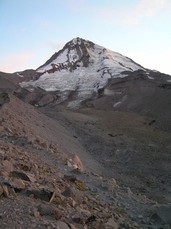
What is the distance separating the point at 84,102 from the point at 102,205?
5387 centimetres

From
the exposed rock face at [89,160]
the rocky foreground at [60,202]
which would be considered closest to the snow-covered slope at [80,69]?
the exposed rock face at [89,160]

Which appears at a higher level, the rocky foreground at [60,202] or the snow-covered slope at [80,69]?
the snow-covered slope at [80,69]

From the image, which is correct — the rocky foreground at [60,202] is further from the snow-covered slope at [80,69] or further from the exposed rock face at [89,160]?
the snow-covered slope at [80,69]

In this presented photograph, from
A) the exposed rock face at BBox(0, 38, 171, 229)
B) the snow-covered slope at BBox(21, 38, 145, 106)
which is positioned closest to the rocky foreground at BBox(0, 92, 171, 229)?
the exposed rock face at BBox(0, 38, 171, 229)

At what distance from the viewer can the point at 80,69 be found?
85.5 meters

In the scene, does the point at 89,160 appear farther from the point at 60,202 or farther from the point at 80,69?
the point at 80,69

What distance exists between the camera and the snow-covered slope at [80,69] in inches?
2889

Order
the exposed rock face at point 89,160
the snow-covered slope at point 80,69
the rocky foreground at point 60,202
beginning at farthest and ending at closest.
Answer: the snow-covered slope at point 80,69, the exposed rock face at point 89,160, the rocky foreground at point 60,202

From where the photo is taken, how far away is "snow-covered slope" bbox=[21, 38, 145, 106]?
7338 centimetres

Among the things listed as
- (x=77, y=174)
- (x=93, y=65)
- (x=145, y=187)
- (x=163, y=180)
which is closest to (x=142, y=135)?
(x=163, y=180)

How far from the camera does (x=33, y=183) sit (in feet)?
27.4

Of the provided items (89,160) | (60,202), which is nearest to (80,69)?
(89,160)

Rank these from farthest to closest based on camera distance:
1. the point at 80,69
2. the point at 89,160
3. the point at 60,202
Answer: the point at 80,69 → the point at 89,160 → the point at 60,202

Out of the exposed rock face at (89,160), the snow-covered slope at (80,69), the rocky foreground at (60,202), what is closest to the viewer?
the rocky foreground at (60,202)
